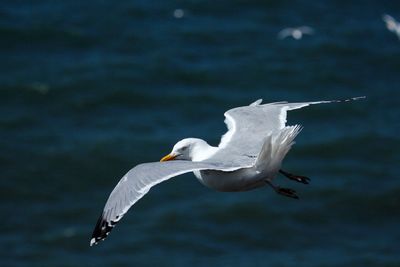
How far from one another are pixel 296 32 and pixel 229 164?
21006 mm

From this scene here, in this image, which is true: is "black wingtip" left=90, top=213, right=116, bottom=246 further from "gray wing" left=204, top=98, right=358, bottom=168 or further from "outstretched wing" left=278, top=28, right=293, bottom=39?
"outstretched wing" left=278, top=28, right=293, bottom=39

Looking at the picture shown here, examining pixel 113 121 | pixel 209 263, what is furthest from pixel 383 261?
pixel 113 121

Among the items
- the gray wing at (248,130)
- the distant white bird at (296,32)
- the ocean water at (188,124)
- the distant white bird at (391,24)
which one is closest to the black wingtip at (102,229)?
the gray wing at (248,130)

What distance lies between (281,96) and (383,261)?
6294 mm

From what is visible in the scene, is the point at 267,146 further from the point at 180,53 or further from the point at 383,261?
the point at 180,53

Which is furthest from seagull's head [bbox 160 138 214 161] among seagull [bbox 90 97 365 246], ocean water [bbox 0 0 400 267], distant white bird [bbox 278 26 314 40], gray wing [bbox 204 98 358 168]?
distant white bird [bbox 278 26 314 40]

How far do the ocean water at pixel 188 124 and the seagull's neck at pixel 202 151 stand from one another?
1059 cm

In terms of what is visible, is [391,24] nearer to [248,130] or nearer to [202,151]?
[248,130]

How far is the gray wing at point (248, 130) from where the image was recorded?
30.7 ft

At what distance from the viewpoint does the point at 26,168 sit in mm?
23109

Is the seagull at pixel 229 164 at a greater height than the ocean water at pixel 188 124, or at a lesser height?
lesser

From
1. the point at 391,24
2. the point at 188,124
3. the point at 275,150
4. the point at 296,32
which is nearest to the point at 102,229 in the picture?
the point at 275,150

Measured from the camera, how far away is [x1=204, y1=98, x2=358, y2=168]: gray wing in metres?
9.34

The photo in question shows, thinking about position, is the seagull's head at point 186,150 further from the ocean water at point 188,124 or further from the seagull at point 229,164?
the ocean water at point 188,124
